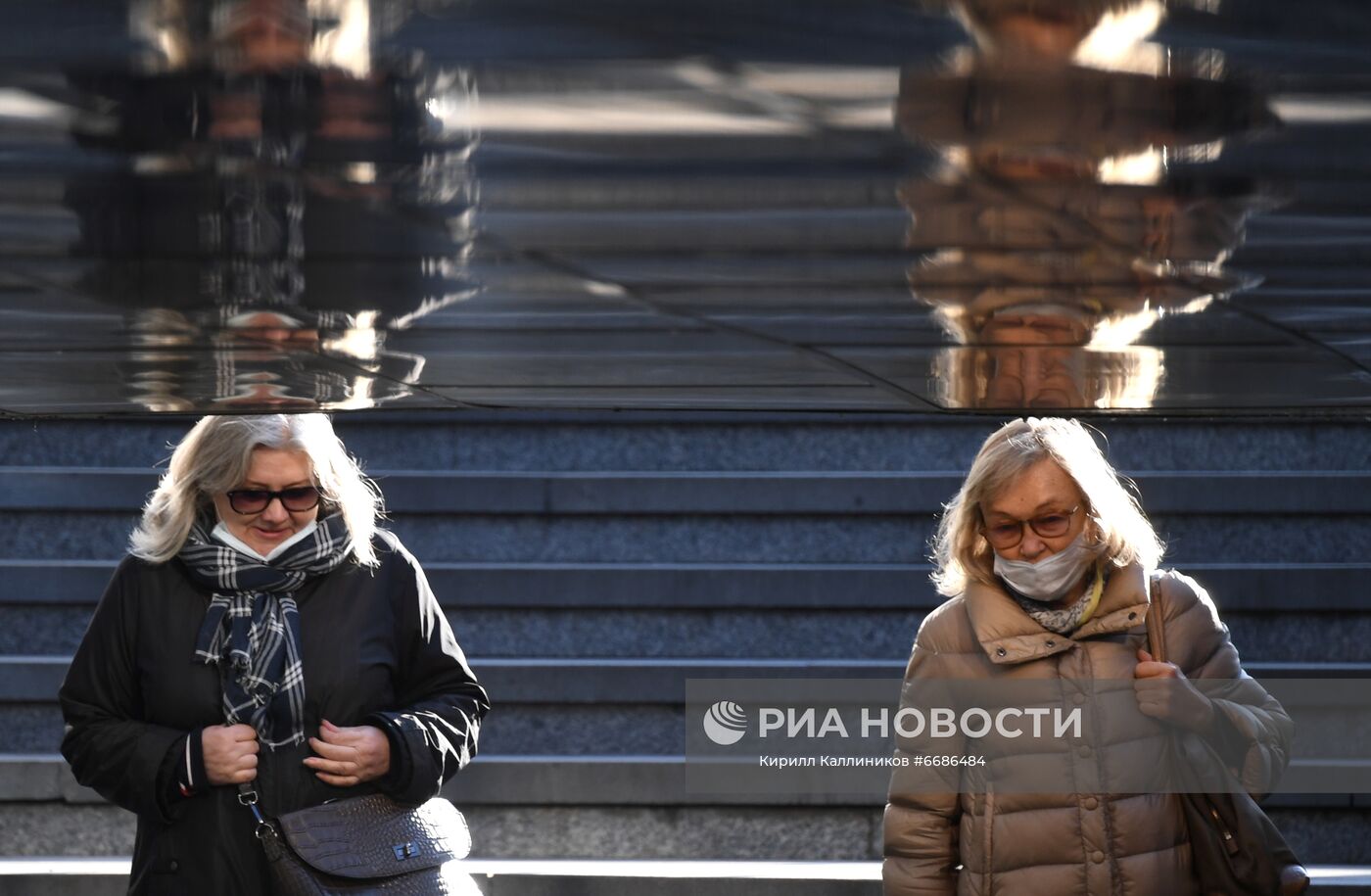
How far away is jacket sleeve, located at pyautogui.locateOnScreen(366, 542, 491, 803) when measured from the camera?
138 inches

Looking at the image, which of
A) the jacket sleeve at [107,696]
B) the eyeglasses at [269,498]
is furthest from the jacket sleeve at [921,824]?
the jacket sleeve at [107,696]

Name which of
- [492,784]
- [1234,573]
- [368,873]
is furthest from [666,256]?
[1234,573]

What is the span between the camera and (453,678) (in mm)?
3730

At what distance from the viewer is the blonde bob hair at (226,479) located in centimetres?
362

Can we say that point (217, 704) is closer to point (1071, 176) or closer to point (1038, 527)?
point (1038, 527)

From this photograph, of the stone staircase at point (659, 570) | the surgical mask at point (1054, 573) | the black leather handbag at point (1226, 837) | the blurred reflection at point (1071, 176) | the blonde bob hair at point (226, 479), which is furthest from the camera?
the stone staircase at point (659, 570)

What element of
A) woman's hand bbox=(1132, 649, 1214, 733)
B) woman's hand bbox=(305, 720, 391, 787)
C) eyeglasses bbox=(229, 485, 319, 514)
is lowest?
woman's hand bbox=(305, 720, 391, 787)

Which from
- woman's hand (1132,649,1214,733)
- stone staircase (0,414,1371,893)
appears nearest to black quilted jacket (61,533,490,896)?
woman's hand (1132,649,1214,733)

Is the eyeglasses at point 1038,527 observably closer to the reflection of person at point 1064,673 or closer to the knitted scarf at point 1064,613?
the reflection of person at point 1064,673

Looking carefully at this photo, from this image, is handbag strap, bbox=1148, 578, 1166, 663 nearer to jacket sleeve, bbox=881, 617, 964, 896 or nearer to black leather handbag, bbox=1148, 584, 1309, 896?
black leather handbag, bbox=1148, 584, 1309, 896

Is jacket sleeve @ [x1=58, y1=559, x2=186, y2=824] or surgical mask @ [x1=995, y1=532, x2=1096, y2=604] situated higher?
surgical mask @ [x1=995, y1=532, x2=1096, y2=604]

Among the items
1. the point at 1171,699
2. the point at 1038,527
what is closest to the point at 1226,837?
the point at 1171,699

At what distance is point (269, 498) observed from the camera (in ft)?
11.9

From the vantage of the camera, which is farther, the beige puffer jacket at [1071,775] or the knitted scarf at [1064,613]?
the knitted scarf at [1064,613]
